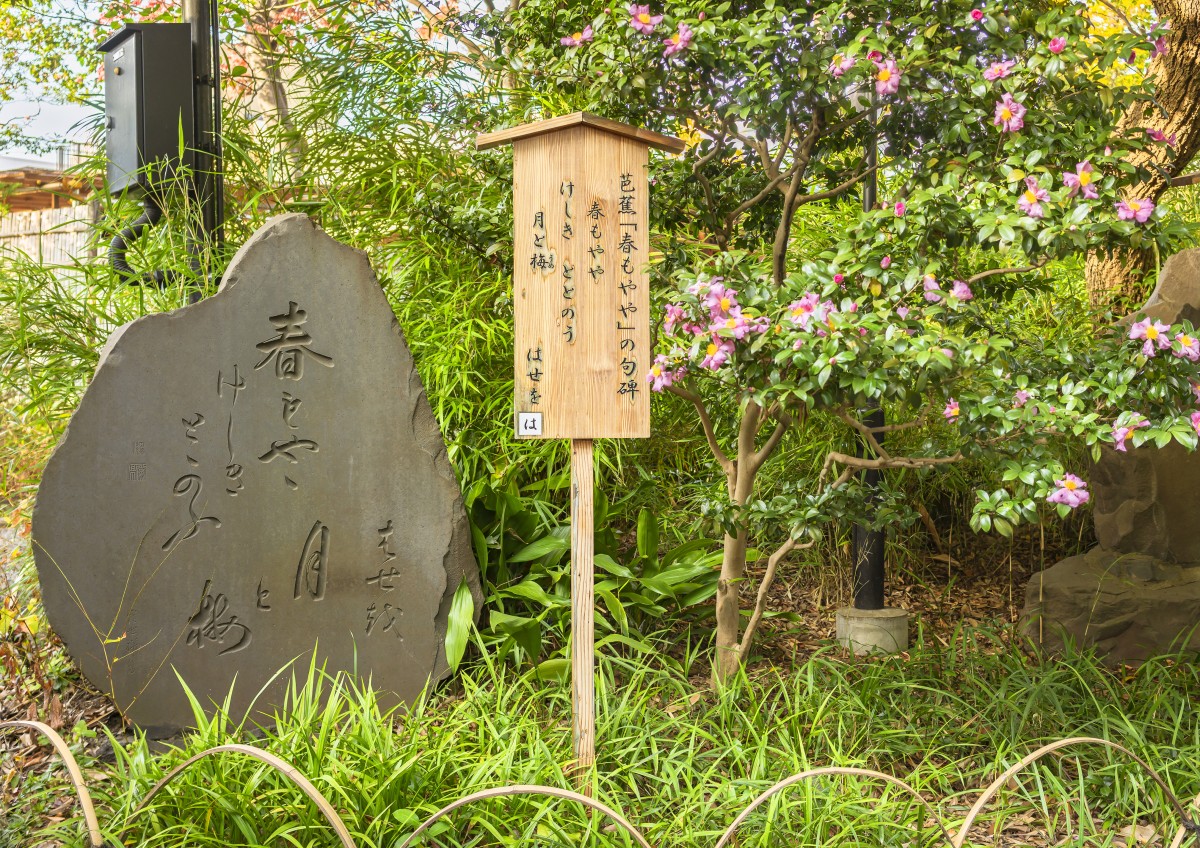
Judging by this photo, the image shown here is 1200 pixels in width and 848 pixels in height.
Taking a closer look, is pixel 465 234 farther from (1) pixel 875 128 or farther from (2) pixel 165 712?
(2) pixel 165 712

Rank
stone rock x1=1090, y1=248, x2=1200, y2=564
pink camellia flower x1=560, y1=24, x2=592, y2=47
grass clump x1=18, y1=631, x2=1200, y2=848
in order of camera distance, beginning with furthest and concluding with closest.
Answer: stone rock x1=1090, y1=248, x2=1200, y2=564 → pink camellia flower x1=560, y1=24, x2=592, y2=47 → grass clump x1=18, y1=631, x2=1200, y2=848

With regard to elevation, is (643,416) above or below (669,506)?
above

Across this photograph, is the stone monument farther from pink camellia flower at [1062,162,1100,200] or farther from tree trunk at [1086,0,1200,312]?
pink camellia flower at [1062,162,1100,200]

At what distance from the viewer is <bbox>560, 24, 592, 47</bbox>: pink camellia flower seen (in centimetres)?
300

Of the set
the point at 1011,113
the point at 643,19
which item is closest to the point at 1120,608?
the point at 1011,113

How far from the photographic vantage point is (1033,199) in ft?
7.79

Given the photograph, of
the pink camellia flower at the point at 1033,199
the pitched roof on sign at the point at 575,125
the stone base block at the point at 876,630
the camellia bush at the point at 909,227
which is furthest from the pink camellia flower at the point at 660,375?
the stone base block at the point at 876,630

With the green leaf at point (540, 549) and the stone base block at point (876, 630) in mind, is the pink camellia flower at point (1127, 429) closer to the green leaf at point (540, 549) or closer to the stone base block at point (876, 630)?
the stone base block at point (876, 630)

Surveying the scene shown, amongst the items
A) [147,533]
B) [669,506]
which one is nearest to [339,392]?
[147,533]

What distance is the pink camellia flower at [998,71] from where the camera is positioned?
102 inches

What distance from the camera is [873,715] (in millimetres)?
2986

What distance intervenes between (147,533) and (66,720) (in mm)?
705

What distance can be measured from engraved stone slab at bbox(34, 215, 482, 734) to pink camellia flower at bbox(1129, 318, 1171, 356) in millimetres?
2034

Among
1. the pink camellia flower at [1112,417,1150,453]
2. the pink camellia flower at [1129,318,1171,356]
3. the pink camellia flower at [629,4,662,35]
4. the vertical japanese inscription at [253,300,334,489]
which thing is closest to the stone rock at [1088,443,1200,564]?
the pink camellia flower at [1129,318,1171,356]
